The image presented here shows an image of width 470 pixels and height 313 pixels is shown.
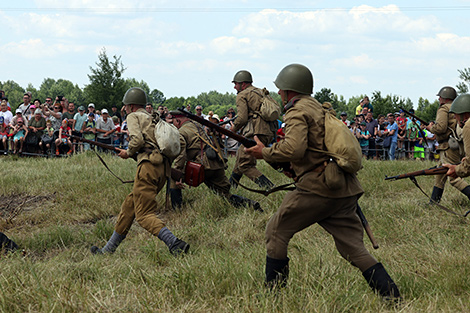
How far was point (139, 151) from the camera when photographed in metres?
6.20

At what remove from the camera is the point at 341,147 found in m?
3.84

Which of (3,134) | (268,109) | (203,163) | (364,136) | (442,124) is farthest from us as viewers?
(364,136)

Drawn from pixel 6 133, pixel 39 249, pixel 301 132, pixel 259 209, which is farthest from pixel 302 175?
pixel 6 133

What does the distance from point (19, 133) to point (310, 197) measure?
13173mm

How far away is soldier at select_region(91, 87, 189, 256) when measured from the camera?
239 inches

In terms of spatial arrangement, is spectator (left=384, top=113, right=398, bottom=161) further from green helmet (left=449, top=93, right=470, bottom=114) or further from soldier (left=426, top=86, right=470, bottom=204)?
green helmet (left=449, top=93, right=470, bottom=114)

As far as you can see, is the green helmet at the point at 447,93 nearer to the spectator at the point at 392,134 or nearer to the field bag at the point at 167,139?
the field bag at the point at 167,139

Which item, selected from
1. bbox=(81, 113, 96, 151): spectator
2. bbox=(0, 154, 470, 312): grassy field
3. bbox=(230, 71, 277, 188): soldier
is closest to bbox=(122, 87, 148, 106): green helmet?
bbox=(0, 154, 470, 312): grassy field

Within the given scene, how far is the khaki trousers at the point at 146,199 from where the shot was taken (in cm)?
605

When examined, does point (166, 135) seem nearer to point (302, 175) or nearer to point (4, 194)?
point (302, 175)

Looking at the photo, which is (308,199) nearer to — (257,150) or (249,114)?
(257,150)

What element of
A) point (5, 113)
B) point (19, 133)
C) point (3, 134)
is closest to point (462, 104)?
point (19, 133)

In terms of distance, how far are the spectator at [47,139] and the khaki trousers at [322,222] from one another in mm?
12279

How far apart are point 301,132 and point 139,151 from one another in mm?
2870
